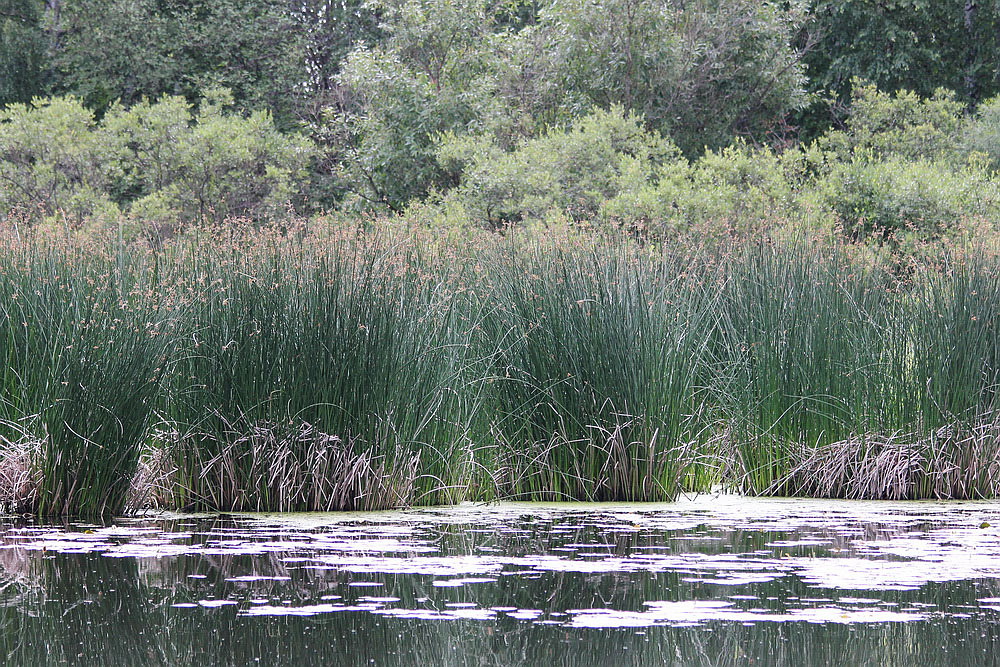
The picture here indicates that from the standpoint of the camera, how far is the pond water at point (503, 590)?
12.1 ft

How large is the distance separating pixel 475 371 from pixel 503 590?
2.76 meters

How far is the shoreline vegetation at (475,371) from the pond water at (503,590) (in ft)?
1.29

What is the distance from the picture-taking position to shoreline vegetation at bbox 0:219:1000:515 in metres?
6.45

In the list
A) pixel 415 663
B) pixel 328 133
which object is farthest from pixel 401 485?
pixel 328 133

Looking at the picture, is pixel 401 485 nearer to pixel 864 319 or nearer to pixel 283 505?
pixel 283 505

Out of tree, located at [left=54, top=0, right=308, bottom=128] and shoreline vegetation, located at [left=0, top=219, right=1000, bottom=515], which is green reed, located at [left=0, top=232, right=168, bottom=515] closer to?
shoreline vegetation, located at [left=0, top=219, right=1000, bottom=515]

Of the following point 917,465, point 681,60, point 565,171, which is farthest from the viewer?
point 681,60

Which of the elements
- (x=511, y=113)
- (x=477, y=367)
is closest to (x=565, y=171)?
(x=511, y=113)

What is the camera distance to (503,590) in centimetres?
455

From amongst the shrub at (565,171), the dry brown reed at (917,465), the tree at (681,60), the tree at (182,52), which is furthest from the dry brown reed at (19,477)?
the tree at (182,52)

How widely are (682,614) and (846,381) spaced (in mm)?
3810

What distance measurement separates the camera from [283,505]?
6.65 meters

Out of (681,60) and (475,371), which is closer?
(475,371)

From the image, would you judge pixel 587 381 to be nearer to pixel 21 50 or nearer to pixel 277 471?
pixel 277 471
